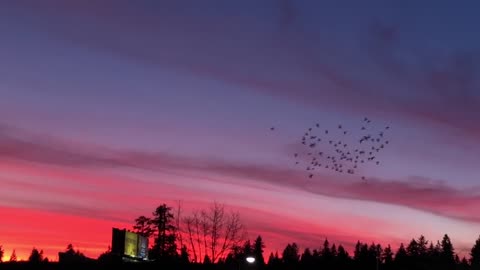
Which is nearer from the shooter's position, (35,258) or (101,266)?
(101,266)

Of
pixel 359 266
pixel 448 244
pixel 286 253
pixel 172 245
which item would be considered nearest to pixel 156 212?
pixel 172 245

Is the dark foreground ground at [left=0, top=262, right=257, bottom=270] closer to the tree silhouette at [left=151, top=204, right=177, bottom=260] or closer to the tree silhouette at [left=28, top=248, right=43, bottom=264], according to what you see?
the tree silhouette at [left=28, top=248, right=43, bottom=264]

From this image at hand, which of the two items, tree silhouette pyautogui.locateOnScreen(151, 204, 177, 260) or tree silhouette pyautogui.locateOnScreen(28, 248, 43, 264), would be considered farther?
tree silhouette pyautogui.locateOnScreen(151, 204, 177, 260)

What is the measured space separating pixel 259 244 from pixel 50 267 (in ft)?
331

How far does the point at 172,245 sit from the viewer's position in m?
105

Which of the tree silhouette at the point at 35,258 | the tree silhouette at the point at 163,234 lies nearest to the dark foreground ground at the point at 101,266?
the tree silhouette at the point at 35,258

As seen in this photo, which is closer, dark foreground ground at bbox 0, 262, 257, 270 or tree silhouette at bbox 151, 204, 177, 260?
dark foreground ground at bbox 0, 262, 257, 270

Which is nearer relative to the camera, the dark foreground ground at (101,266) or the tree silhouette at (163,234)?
the dark foreground ground at (101,266)

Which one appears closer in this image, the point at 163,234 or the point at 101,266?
the point at 101,266

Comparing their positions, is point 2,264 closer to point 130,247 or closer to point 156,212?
point 130,247

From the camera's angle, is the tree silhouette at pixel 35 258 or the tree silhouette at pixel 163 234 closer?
the tree silhouette at pixel 35 258

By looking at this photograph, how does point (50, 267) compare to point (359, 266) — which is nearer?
point (50, 267)

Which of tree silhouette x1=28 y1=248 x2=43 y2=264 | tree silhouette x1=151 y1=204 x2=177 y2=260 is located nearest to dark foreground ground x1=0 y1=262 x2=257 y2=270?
tree silhouette x1=28 y1=248 x2=43 y2=264

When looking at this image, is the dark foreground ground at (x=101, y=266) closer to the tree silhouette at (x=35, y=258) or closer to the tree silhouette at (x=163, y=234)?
the tree silhouette at (x=35, y=258)
